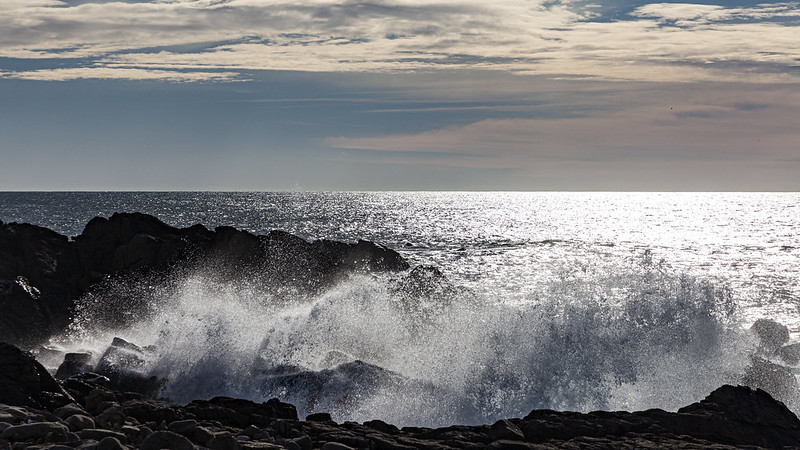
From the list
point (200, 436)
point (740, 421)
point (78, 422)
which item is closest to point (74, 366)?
point (78, 422)

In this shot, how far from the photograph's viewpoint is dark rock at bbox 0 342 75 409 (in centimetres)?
1052

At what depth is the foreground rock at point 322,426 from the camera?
9.19m

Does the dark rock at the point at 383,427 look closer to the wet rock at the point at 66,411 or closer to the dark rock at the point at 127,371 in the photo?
the wet rock at the point at 66,411

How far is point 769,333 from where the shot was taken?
70.3 feet

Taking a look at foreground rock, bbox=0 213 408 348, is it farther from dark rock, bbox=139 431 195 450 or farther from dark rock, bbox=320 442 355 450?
dark rock, bbox=320 442 355 450

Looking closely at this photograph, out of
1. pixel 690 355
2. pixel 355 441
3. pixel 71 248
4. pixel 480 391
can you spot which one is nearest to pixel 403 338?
pixel 480 391

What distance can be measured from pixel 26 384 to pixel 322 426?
443 cm

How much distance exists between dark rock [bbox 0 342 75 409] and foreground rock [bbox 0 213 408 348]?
34.6 feet

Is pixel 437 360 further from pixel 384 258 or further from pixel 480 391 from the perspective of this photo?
pixel 384 258

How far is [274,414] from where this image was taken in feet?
36.1

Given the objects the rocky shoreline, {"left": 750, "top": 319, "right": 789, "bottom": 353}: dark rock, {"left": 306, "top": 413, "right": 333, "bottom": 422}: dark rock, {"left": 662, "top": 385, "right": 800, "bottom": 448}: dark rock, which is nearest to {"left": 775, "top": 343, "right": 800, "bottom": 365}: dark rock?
the rocky shoreline

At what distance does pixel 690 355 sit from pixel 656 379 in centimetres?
132

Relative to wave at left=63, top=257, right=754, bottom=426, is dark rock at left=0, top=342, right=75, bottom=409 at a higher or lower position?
higher

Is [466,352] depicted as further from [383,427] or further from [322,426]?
[322,426]
